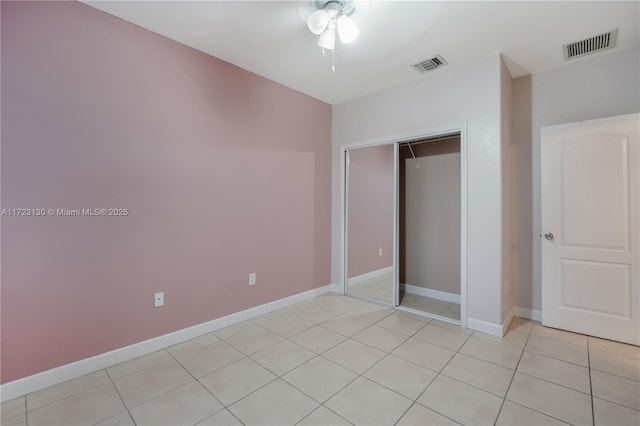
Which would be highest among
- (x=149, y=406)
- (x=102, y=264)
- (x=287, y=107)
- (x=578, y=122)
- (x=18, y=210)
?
(x=287, y=107)

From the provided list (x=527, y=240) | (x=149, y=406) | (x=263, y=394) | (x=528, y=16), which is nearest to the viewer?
(x=149, y=406)

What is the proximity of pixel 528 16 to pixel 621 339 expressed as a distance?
9.57ft

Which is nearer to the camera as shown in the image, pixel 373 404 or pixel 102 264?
pixel 373 404

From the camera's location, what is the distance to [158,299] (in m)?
2.43

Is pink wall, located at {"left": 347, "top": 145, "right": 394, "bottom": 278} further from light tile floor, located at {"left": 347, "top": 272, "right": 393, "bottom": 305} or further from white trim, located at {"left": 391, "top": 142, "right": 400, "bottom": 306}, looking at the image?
white trim, located at {"left": 391, "top": 142, "right": 400, "bottom": 306}

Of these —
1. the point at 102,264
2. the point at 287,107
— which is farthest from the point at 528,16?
the point at 102,264

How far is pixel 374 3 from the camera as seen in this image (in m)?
2.03

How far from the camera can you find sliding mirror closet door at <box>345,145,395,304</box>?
3.86 metres

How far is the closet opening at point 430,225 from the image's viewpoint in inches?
141

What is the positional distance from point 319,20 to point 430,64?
4.79ft

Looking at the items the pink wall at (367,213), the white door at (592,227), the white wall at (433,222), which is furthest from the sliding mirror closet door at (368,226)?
the white door at (592,227)

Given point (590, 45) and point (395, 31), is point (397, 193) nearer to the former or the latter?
point (395, 31)

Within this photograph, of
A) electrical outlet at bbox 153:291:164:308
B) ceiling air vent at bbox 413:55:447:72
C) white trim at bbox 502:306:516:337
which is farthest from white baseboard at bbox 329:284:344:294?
ceiling air vent at bbox 413:55:447:72

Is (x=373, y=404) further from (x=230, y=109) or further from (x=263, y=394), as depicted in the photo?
(x=230, y=109)
